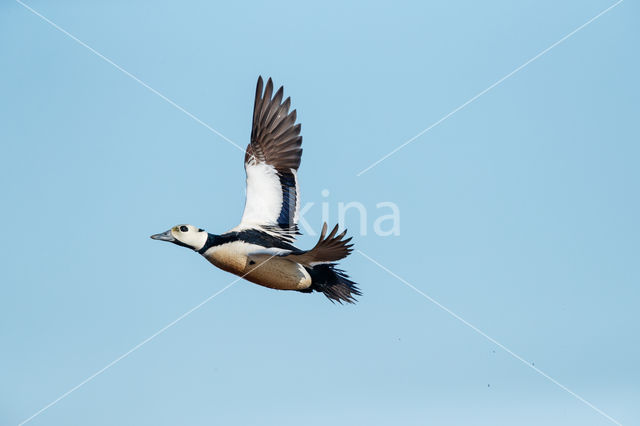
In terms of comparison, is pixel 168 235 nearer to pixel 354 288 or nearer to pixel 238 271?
pixel 238 271

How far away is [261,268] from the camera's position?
31.3 ft

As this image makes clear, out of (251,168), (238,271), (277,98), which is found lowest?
(238,271)

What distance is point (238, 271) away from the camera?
31.5 ft

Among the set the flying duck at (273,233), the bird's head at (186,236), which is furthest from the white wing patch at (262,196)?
the bird's head at (186,236)

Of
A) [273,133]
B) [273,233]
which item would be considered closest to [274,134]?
→ [273,133]

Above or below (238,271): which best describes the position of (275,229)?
above

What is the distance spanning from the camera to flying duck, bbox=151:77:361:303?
9.53m

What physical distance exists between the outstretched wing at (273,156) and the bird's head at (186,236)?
3.70 ft

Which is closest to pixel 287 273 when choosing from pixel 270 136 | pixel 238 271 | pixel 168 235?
pixel 238 271

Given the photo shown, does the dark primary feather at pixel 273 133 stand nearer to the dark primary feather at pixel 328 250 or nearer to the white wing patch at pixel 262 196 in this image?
the white wing patch at pixel 262 196

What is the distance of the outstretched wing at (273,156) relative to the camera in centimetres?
1099

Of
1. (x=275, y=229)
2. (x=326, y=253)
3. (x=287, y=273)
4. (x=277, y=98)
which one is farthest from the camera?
(x=277, y=98)

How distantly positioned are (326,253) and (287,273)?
854 mm

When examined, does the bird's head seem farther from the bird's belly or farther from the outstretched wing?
→ the outstretched wing
